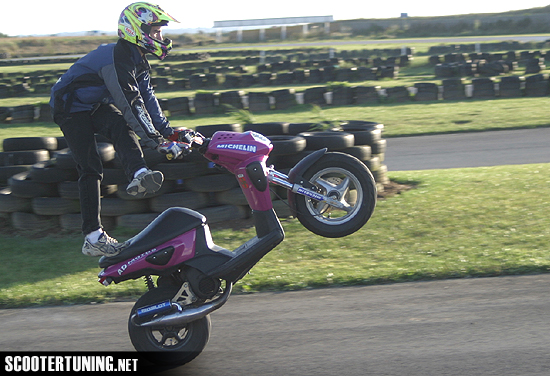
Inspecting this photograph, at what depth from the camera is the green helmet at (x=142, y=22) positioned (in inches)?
165

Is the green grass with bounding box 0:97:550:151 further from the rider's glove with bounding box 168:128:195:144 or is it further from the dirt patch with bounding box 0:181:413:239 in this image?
the rider's glove with bounding box 168:128:195:144

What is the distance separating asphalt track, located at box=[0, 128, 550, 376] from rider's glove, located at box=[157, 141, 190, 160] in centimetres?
133

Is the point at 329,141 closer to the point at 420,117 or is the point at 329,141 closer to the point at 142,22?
the point at 142,22

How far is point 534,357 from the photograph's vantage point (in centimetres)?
363

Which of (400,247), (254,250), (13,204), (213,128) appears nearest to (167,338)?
(254,250)

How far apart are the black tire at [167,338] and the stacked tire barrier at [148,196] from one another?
3162 mm

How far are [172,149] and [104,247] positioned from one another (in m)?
0.88

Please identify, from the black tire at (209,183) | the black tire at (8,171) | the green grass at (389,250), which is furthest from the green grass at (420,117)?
the black tire at (8,171)

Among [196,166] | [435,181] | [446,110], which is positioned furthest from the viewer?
[446,110]

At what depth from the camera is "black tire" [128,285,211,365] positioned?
3.84 metres

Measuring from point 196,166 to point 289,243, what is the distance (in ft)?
4.84

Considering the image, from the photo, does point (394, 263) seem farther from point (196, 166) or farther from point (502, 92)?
point (502, 92)

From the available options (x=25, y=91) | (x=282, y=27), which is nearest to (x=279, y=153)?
(x=25, y=91)

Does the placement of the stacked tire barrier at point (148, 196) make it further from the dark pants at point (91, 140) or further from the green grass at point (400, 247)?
the dark pants at point (91, 140)
